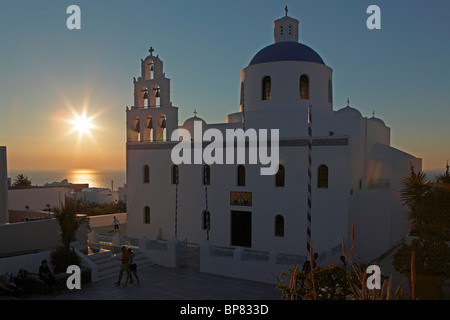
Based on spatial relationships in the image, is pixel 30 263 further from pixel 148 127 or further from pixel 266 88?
pixel 266 88

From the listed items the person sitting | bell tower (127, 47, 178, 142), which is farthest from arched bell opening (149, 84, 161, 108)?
the person sitting

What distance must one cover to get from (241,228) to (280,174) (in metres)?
3.49

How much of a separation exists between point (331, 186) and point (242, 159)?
4.63 m

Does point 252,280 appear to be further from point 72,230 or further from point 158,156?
point 158,156

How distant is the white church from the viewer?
17.2 meters

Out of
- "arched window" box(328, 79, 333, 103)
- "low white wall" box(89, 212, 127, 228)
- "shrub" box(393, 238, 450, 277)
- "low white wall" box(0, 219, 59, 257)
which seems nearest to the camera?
"shrub" box(393, 238, 450, 277)

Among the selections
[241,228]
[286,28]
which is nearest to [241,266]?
[241,228]

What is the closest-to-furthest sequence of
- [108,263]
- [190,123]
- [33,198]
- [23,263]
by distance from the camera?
[23,263]
[108,263]
[190,123]
[33,198]

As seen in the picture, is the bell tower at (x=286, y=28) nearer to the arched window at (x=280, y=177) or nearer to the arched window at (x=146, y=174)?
the arched window at (x=280, y=177)

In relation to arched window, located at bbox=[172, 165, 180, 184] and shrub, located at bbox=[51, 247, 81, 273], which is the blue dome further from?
shrub, located at bbox=[51, 247, 81, 273]

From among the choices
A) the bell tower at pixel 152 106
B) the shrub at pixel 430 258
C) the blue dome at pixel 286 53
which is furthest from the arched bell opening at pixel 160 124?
the shrub at pixel 430 258

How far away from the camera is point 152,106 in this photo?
2142 centimetres

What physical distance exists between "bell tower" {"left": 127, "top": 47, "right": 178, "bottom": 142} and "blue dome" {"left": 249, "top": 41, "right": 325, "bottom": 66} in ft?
17.4
